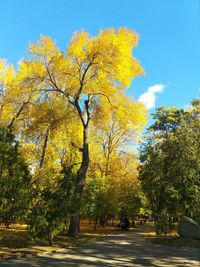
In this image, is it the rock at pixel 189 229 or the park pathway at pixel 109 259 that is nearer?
the park pathway at pixel 109 259

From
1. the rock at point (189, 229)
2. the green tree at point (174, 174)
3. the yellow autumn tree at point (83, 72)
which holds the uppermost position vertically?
the yellow autumn tree at point (83, 72)

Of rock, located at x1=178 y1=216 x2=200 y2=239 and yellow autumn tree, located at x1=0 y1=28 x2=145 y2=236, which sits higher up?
yellow autumn tree, located at x1=0 y1=28 x2=145 y2=236

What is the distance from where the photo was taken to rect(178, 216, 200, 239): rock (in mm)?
19422

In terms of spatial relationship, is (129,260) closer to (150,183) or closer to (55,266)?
(55,266)

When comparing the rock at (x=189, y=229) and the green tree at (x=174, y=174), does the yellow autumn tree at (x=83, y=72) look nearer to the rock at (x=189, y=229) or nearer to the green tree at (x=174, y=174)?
the green tree at (x=174, y=174)

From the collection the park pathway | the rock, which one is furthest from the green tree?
the park pathway

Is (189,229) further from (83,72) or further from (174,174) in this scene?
(83,72)

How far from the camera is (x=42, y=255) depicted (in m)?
12.4

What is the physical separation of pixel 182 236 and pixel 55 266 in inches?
462

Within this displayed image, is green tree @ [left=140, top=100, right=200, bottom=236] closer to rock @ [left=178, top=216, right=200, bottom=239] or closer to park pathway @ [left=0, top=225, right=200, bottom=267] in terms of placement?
rock @ [left=178, top=216, right=200, bottom=239]

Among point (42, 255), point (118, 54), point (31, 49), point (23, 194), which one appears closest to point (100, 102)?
point (118, 54)

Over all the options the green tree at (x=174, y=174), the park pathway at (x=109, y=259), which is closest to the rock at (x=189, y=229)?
the green tree at (x=174, y=174)

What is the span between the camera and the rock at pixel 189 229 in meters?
19.4

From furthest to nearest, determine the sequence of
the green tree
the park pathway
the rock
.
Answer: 1. the green tree
2. the rock
3. the park pathway
